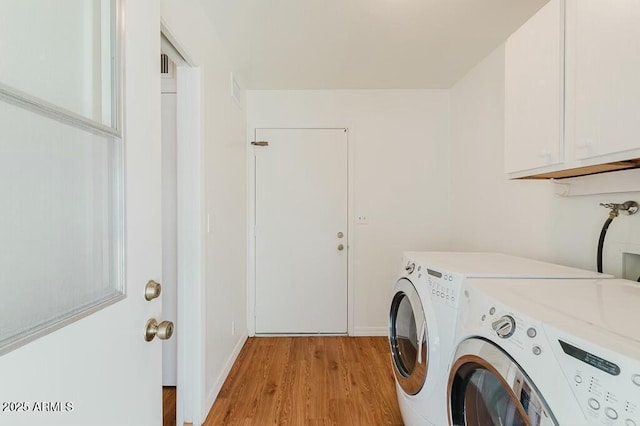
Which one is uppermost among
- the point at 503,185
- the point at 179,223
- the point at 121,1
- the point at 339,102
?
the point at 339,102

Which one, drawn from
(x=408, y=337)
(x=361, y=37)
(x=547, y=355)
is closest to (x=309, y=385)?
(x=408, y=337)

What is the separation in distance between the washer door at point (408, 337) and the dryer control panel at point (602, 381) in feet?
2.04

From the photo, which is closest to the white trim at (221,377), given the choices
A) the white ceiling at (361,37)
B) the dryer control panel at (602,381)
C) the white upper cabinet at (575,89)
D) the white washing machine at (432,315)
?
the white washing machine at (432,315)

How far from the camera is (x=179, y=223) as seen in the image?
5.04ft

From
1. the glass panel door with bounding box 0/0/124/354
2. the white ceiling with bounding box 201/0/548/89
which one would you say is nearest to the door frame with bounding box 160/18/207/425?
the white ceiling with bounding box 201/0/548/89

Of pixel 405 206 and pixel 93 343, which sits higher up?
pixel 405 206

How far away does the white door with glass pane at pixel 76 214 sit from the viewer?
0.46 meters

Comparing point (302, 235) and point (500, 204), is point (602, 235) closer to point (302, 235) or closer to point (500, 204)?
point (500, 204)

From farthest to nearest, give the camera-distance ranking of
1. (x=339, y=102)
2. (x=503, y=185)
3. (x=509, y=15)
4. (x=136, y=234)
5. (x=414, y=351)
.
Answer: (x=339, y=102) < (x=503, y=185) < (x=509, y=15) < (x=414, y=351) < (x=136, y=234)

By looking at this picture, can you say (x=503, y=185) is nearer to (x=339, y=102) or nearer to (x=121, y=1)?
(x=339, y=102)

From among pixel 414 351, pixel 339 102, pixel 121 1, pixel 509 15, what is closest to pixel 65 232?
pixel 121 1

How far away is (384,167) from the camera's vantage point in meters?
2.69

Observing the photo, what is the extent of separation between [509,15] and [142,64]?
1.95 metres

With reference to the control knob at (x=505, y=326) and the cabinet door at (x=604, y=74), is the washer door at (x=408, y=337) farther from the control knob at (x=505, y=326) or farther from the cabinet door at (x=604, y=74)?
the cabinet door at (x=604, y=74)
